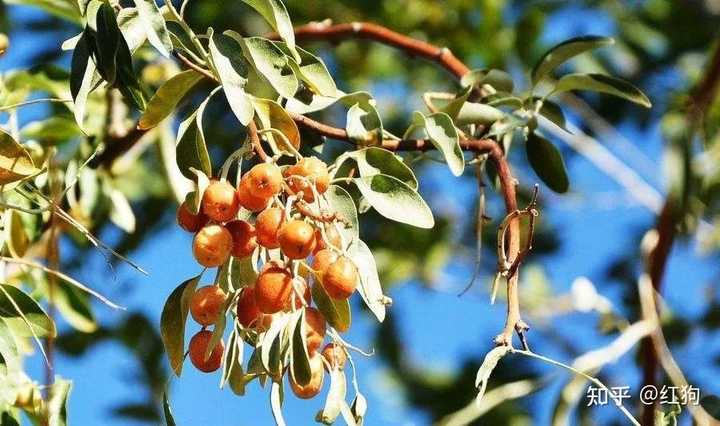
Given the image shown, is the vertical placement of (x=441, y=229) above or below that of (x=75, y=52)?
below

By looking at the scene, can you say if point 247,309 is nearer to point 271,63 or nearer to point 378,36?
point 271,63

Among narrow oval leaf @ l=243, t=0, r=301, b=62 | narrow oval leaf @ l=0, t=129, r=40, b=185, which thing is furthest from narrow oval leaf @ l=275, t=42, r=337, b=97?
narrow oval leaf @ l=0, t=129, r=40, b=185

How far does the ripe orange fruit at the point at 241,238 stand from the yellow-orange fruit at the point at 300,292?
46 millimetres

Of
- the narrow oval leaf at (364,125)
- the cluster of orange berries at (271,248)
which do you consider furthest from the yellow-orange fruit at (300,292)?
the narrow oval leaf at (364,125)

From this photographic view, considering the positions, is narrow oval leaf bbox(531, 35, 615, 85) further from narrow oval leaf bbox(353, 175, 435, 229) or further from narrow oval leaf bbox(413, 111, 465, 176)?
narrow oval leaf bbox(353, 175, 435, 229)

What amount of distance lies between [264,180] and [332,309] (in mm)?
167

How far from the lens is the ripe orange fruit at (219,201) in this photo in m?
0.96

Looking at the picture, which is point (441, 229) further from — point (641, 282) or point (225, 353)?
point (225, 353)

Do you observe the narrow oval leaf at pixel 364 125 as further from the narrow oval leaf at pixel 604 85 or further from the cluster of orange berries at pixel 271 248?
the narrow oval leaf at pixel 604 85

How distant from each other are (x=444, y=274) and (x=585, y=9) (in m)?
0.69

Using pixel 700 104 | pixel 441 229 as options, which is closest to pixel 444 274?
pixel 441 229

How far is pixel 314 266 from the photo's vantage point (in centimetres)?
98

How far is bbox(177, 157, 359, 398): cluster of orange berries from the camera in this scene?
0.95 metres

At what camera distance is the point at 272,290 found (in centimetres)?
94
